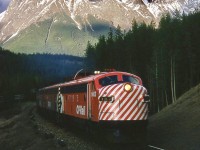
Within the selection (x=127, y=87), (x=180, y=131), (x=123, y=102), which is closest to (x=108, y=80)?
(x=127, y=87)

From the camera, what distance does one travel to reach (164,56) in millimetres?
67062

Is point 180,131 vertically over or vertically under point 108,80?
under

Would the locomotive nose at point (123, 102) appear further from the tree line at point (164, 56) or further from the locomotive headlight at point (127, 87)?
the tree line at point (164, 56)

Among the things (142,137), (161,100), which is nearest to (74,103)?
(142,137)

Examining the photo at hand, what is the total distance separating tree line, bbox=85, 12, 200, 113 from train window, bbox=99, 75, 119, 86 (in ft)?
135

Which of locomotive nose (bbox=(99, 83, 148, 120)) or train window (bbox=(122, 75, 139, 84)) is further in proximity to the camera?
train window (bbox=(122, 75, 139, 84))

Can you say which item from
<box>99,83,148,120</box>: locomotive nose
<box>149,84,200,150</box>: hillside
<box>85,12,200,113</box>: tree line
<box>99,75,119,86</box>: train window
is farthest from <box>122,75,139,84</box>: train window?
<box>85,12,200,113</box>: tree line

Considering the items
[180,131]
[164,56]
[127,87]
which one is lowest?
[180,131]

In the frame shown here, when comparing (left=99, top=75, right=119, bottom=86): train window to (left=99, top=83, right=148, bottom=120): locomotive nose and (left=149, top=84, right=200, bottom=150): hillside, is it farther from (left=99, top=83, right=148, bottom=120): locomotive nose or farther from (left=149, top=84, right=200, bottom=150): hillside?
(left=149, top=84, right=200, bottom=150): hillside

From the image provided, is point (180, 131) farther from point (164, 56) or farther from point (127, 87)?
point (164, 56)

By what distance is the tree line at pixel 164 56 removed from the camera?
6281 centimetres

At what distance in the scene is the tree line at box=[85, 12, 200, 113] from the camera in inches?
2473

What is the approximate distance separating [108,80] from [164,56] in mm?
47245

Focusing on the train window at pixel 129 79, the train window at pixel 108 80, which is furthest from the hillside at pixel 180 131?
the train window at pixel 108 80
